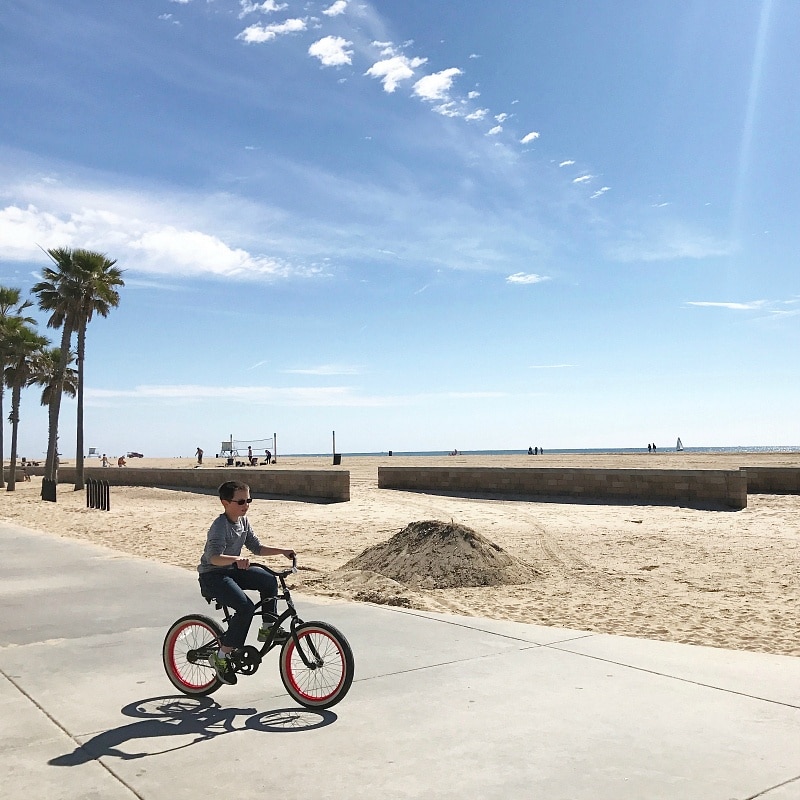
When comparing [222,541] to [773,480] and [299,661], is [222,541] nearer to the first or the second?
[299,661]

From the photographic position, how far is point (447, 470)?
87.2ft

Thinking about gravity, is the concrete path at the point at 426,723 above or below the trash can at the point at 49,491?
below

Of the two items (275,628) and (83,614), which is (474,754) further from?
(83,614)

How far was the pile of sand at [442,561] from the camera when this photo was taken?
406 inches

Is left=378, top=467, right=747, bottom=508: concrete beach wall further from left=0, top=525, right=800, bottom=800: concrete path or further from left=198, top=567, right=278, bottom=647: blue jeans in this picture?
left=198, top=567, right=278, bottom=647: blue jeans

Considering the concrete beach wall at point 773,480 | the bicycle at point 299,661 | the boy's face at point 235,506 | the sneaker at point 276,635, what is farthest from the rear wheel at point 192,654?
the concrete beach wall at point 773,480

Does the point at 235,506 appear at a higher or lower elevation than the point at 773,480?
higher

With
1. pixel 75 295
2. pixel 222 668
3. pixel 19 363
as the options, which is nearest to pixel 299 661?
pixel 222 668

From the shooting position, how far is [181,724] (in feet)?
15.6

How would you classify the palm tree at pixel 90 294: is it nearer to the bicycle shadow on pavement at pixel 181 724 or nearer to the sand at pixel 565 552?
the sand at pixel 565 552

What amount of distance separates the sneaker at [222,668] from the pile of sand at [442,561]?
5177mm

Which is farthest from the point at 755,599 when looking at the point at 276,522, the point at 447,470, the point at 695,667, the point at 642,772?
the point at 447,470

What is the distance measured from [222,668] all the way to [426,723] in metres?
1.38

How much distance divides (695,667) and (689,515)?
535 inches
